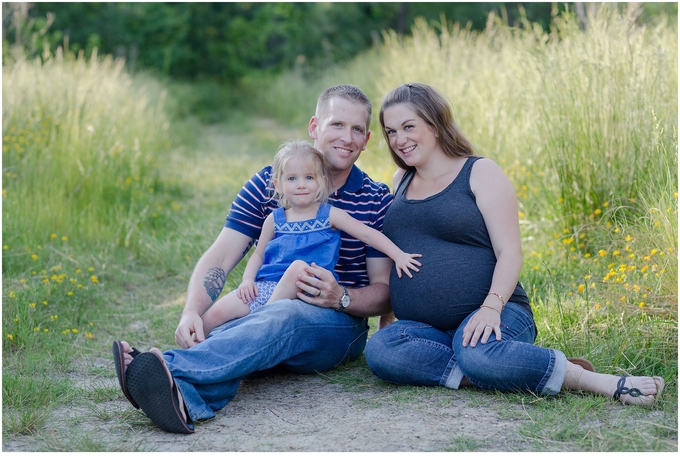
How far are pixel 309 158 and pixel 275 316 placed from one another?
0.68 metres

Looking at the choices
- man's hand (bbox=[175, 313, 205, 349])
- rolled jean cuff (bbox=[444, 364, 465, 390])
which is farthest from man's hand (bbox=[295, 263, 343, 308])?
rolled jean cuff (bbox=[444, 364, 465, 390])

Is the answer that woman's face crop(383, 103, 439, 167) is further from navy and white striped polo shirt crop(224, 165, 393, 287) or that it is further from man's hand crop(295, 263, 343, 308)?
man's hand crop(295, 263, 343, 308)

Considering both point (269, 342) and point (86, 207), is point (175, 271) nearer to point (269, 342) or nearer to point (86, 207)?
point (86, 207)

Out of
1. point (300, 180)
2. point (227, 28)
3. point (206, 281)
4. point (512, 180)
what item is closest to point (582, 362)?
point (300, 180)

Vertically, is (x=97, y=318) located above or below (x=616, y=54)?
below

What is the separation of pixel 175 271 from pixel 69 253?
71 cm

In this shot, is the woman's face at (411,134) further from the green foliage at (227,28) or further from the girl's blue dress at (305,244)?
the green foliage at (227,28)

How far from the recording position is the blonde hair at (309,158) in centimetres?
297

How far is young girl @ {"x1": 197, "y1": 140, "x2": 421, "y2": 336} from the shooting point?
2957 millimetres

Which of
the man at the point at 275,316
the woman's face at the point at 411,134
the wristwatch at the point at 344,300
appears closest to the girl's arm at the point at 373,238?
the man at the point at 275,316

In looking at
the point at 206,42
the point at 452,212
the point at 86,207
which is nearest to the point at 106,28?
the point at 206,42

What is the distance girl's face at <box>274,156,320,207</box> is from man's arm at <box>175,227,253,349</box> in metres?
0.37

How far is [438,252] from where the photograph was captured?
9.46 feet

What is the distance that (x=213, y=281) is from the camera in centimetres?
309
